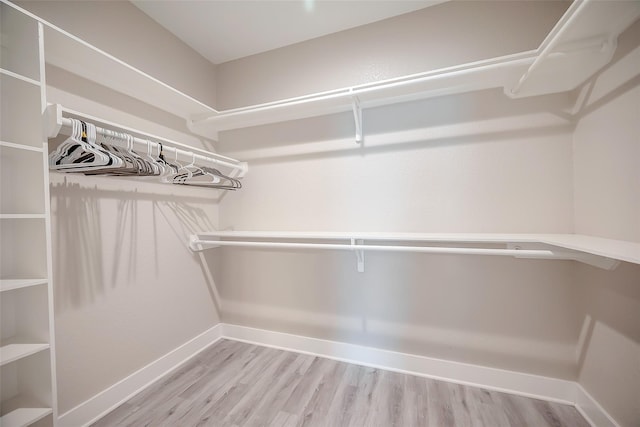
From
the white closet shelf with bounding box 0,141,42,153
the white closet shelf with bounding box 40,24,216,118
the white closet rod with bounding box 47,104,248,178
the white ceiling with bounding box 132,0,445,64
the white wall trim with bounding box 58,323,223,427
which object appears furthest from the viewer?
the white ceiling with bounding box 132,0,445,64

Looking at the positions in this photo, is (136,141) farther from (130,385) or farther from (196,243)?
(130,385)

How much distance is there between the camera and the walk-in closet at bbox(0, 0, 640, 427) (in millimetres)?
1021

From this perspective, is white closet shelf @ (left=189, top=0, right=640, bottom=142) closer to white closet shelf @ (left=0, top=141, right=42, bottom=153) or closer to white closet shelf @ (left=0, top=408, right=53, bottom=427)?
white closet shelf @ (left=0, top=141, right=42, bottom=153)

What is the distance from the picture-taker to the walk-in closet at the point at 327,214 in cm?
102

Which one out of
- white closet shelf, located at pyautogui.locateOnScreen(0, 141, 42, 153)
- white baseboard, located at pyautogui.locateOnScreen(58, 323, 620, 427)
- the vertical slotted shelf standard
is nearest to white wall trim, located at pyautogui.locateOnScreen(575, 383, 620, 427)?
white baseboard, located at pyautogui.locateOnScreen(58, 323, 620, 427)

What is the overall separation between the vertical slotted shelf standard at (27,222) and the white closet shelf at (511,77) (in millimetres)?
952

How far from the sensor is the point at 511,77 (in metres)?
1.32

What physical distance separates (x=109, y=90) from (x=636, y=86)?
103 inches

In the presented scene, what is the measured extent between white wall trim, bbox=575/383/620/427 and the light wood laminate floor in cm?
4

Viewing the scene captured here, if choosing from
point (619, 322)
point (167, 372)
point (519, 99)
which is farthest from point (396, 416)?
point (519, 99)

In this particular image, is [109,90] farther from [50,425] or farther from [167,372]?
[167,372]

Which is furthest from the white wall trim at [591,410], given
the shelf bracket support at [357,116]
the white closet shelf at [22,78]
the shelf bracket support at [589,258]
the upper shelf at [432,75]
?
the white closet shelf at [22,78]

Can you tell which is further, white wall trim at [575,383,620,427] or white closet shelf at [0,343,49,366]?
white wall trim at [575,383,620,427]

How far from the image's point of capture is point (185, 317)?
6.15 ft
